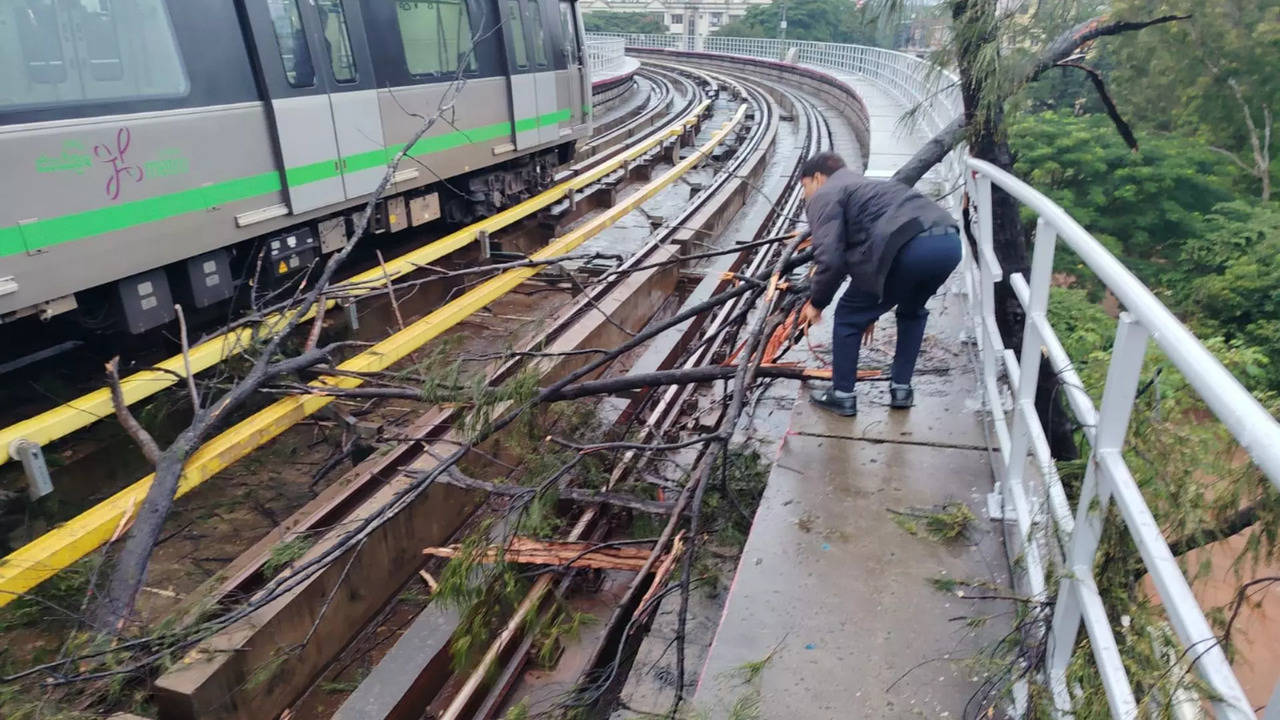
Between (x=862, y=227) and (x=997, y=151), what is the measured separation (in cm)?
133

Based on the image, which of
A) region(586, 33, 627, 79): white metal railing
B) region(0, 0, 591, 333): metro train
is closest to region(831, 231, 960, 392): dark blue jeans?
region(0, 0, 591, 333): metro train

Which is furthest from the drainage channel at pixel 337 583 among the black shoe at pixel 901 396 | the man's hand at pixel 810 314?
the black shoe at pixel 901 396

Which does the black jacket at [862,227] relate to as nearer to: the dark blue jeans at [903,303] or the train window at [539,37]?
the dark blue jeans at [903,303]

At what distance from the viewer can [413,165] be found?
8102mm

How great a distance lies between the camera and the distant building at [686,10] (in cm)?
7138

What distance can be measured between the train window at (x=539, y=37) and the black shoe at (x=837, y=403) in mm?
7488

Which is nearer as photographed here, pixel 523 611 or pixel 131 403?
pixel 523 611

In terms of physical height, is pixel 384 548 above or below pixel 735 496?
below

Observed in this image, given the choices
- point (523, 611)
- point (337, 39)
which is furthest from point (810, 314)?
point (337, 39)

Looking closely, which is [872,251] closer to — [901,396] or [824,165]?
[824,165]

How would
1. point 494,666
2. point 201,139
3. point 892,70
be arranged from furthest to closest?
point 892,70 < point 201,139 < point 494,666

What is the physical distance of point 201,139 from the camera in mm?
5633

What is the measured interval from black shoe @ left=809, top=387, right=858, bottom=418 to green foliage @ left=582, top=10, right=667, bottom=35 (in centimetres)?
6876

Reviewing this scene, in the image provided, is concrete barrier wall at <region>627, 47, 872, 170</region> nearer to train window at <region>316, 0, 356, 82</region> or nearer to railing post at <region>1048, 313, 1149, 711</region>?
train window at <region>316, 0, 356, 82</region>
